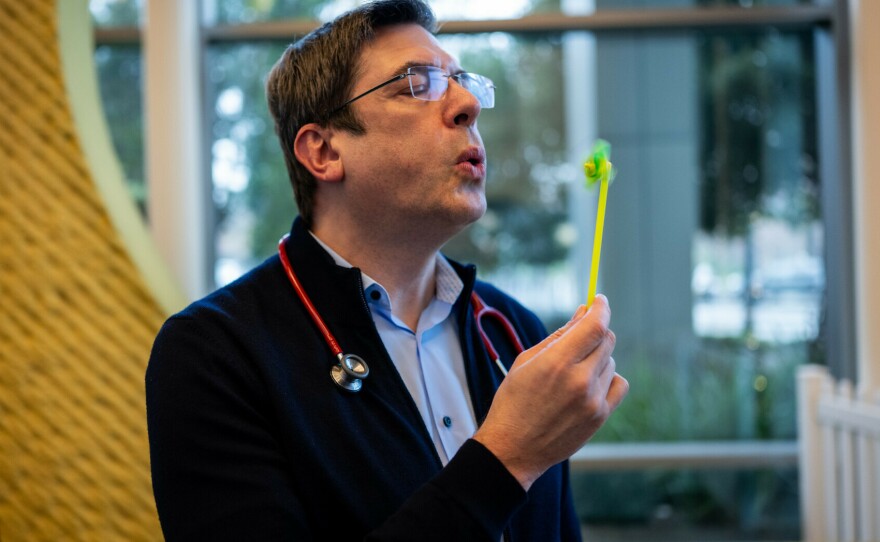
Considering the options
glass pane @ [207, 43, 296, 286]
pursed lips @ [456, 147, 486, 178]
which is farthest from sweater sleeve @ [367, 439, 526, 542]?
glass pane @ [207, 43, 296, 286]

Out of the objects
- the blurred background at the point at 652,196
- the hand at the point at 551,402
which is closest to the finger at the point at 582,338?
the hand at the point at 551,402

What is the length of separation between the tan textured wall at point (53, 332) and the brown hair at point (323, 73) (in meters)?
1.01

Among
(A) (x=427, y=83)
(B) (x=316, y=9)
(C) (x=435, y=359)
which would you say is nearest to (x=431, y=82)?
(A) (x=427, y=83)

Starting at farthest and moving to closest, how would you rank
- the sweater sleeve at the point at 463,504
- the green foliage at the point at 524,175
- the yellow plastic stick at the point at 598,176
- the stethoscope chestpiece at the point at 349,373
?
the green foliage at the point at 524,175 → the stethoscope chestpiece at the point at 349,373 → the yellow plastic stick at the point at 598,176 → the sweater sleeve at the point at 463,504

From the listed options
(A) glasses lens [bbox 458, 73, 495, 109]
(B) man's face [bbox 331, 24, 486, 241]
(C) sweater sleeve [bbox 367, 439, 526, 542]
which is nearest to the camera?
(C) sweater sleeve [bbox 367, 439, 526, 542]

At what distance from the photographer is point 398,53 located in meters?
1.42

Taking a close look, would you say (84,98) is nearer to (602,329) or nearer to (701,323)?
(602,329)

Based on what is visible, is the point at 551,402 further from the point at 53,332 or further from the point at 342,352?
the point at 53,332

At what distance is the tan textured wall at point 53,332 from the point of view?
221 cm

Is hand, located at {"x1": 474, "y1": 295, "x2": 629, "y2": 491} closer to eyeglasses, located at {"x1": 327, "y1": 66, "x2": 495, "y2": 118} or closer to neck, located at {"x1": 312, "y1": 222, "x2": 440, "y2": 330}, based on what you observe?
neck, located at {"x1": 312, "y1": 222, "x2": 440, "y2": 330}

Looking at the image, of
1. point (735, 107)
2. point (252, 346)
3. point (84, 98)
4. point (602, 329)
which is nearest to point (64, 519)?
point (84, 98)

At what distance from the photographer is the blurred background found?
10.0 ft

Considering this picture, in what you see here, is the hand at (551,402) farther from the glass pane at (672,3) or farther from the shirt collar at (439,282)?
the glass pane at (672,3)

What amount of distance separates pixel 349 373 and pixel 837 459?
2.26 meters
